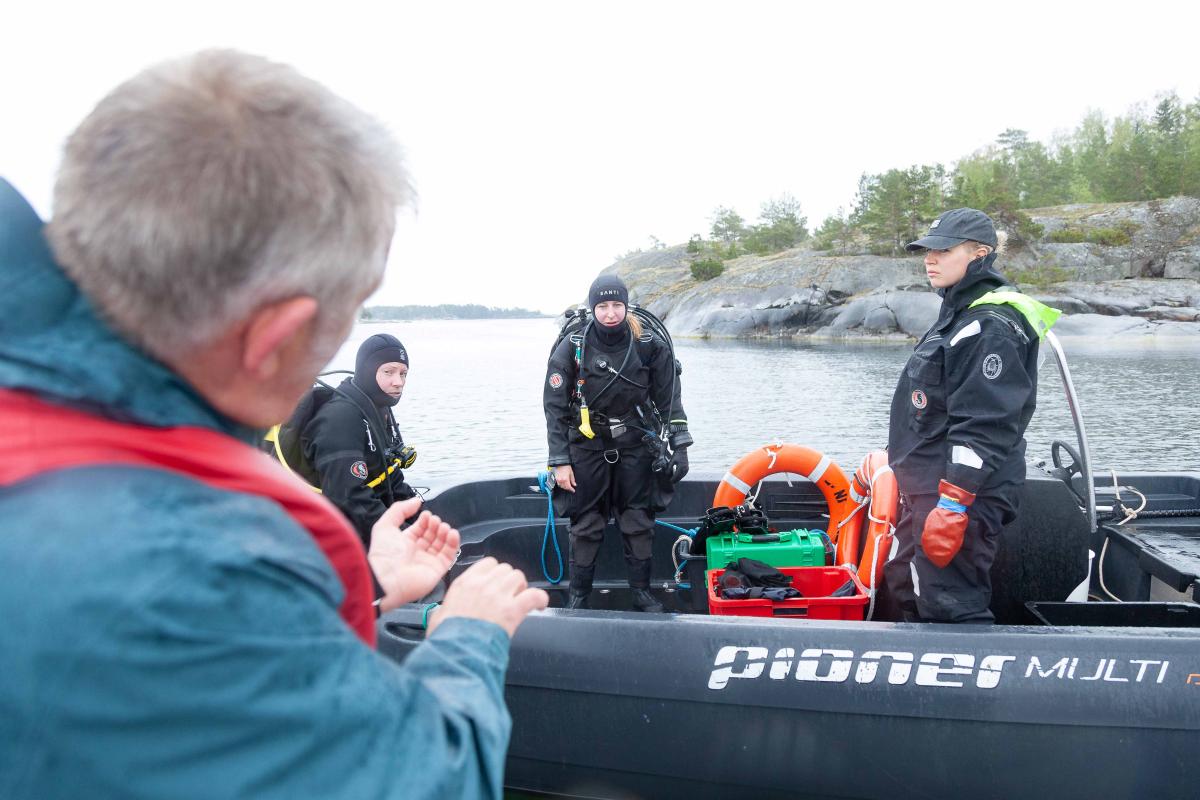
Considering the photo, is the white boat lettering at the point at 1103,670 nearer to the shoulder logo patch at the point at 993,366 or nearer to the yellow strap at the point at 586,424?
the shoulder logo patch at the point at 993,366

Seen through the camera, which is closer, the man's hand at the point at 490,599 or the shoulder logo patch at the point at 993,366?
the man's hand at the point at 490,599

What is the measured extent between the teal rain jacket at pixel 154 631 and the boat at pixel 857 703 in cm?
210

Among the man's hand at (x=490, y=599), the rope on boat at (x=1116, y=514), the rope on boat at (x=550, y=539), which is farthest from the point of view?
the rope on boat at (x=550, y=539)

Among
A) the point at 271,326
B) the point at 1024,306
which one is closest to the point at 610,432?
the point at 1024,306

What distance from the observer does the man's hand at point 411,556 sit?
1216mm

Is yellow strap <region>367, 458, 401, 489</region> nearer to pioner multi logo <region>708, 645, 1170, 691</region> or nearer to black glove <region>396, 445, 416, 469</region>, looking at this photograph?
black glove <region>396, 445, 416, 469</region>

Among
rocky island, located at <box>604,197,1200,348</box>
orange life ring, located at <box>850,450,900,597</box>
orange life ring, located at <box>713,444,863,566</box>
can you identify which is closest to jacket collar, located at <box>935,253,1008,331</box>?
orange life ring, located at <box>850,450,900,597</box>

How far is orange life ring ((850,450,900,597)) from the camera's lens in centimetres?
347

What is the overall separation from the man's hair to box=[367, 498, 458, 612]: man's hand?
24.8 inches

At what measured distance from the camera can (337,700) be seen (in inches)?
25.9

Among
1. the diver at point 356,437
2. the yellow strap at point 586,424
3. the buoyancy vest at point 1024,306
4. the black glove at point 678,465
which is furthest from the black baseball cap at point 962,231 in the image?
the diver at point 356,437

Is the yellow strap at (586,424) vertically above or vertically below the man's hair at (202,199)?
below

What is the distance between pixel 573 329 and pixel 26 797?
12.0ft

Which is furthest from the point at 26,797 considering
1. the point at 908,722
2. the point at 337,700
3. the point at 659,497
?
the point at 659,497
